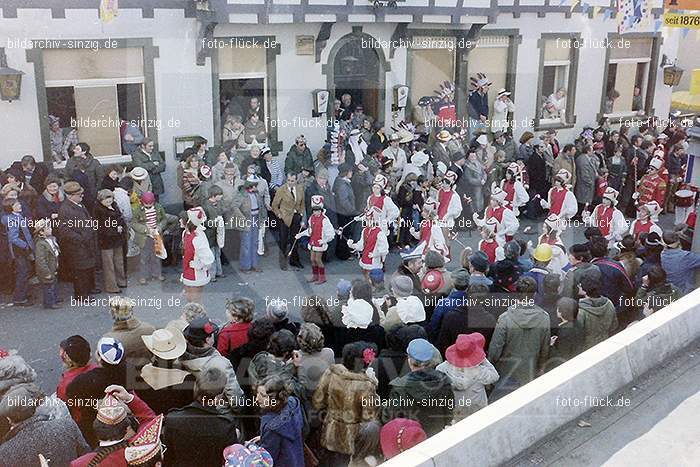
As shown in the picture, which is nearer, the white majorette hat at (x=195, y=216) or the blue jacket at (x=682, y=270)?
the blue jacket at (x=682, y=270)

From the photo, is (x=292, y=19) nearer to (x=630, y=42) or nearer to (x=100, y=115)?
(x=100, y=115)

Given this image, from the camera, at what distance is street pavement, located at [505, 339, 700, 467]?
4.34m

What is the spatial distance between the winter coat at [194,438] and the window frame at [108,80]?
7.90 metres

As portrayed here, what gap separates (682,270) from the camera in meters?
7.77

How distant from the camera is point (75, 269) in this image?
381 inches

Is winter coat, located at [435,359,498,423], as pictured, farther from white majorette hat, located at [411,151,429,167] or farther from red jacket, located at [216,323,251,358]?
white majorette hat, located at [411,151,429,167]

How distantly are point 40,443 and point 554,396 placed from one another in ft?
10.2

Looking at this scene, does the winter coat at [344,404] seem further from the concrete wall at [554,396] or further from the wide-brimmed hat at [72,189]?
the wide-brimmed hat at [72,189]

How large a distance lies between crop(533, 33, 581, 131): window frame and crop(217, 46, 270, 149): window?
22.0 ft

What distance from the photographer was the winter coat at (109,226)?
9828mm

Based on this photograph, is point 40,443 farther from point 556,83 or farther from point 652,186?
point 556,83

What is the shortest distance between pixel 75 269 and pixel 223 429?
5716 mm

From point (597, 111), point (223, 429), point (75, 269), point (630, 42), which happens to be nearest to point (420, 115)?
point (597, 111)

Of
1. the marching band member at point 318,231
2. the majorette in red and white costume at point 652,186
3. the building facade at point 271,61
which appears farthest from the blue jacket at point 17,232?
the majorette in red and white costume at point 652,186
